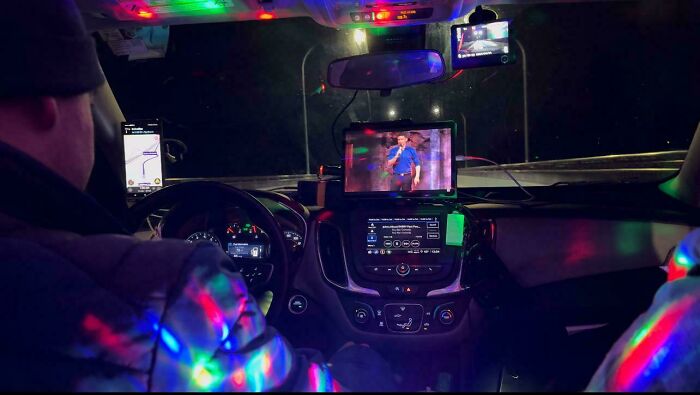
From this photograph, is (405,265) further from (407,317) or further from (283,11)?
(283,11)

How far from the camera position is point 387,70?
284cm

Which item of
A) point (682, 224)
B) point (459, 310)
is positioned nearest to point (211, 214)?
point (459, 310)

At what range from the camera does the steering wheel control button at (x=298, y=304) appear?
2.96 m

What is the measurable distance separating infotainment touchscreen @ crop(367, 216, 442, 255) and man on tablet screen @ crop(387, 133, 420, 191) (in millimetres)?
187

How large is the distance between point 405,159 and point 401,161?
Answer: 0.08 feet

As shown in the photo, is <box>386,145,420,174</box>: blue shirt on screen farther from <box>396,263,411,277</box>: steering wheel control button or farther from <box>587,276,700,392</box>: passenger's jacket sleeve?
<box>587,276,700,392</box>: passenger's jacket sleeve

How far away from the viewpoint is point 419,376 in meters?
2.94

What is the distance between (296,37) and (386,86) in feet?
3.51

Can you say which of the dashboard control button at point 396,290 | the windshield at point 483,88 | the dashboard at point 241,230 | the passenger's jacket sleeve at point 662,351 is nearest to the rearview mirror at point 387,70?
the windshield at point 483,88

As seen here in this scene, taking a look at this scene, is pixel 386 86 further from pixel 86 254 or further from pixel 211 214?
pixel 86 254

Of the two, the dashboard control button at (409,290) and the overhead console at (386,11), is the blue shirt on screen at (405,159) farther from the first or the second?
the overhead console at (386,11)

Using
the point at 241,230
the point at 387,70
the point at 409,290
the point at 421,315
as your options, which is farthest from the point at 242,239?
the point at 387,70

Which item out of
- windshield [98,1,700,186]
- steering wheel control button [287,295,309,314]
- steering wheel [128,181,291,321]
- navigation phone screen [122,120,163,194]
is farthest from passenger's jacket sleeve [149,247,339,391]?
navigation phone screen [122,120,163,194]

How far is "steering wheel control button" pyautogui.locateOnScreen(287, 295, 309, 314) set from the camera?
2959 mm
